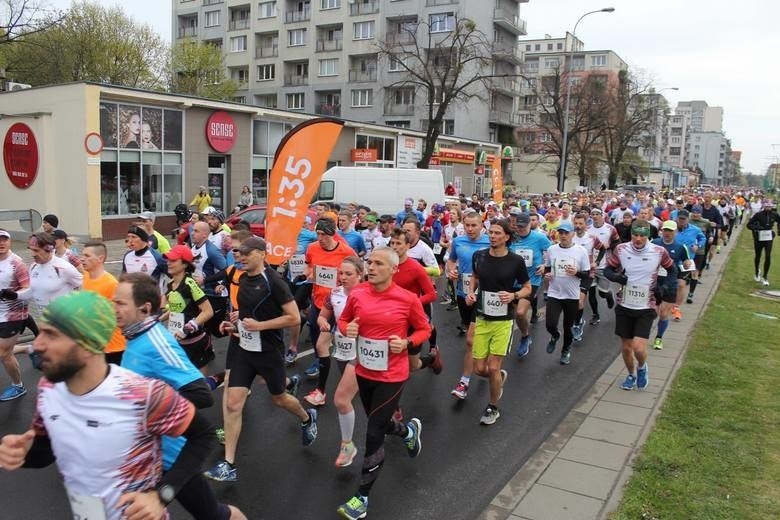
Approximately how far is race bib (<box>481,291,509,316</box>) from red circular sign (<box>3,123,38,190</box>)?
66.5ft

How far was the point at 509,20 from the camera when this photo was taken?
6119 centimetres

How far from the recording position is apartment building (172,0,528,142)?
5512cm

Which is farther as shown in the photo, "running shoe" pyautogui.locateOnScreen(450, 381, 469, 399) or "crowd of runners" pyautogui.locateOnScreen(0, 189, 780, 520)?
"running shoe" pyautogui.locateOnScreen(450, 381, 469, 399)

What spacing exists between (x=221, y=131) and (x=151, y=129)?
328cm

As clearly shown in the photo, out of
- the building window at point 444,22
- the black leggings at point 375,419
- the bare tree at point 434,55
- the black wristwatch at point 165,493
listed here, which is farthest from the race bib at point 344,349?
the building window at point 444,22

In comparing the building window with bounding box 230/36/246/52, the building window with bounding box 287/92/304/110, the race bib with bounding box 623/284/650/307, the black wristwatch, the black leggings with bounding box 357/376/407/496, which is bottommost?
the black leggings with bounding box 357/376/407/496

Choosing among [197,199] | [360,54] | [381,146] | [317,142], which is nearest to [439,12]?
[360,54]

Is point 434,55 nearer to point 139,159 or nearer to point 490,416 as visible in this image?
point 139,159

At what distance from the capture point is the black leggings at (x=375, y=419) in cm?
436

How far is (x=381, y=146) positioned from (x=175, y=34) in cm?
4137

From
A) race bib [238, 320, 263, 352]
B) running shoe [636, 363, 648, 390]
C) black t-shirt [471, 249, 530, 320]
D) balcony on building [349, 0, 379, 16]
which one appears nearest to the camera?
race bib [238, 320, 263, 352]

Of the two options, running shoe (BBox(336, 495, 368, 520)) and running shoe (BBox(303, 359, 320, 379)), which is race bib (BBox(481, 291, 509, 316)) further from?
running shoe (BBox(336, 495, 368, 520))

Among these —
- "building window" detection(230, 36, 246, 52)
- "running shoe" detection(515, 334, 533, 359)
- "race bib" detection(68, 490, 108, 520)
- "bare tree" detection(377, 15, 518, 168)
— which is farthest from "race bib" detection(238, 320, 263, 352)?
"building window" detection(230, 36, 246, 52)

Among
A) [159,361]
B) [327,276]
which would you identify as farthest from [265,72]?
[159,361]
